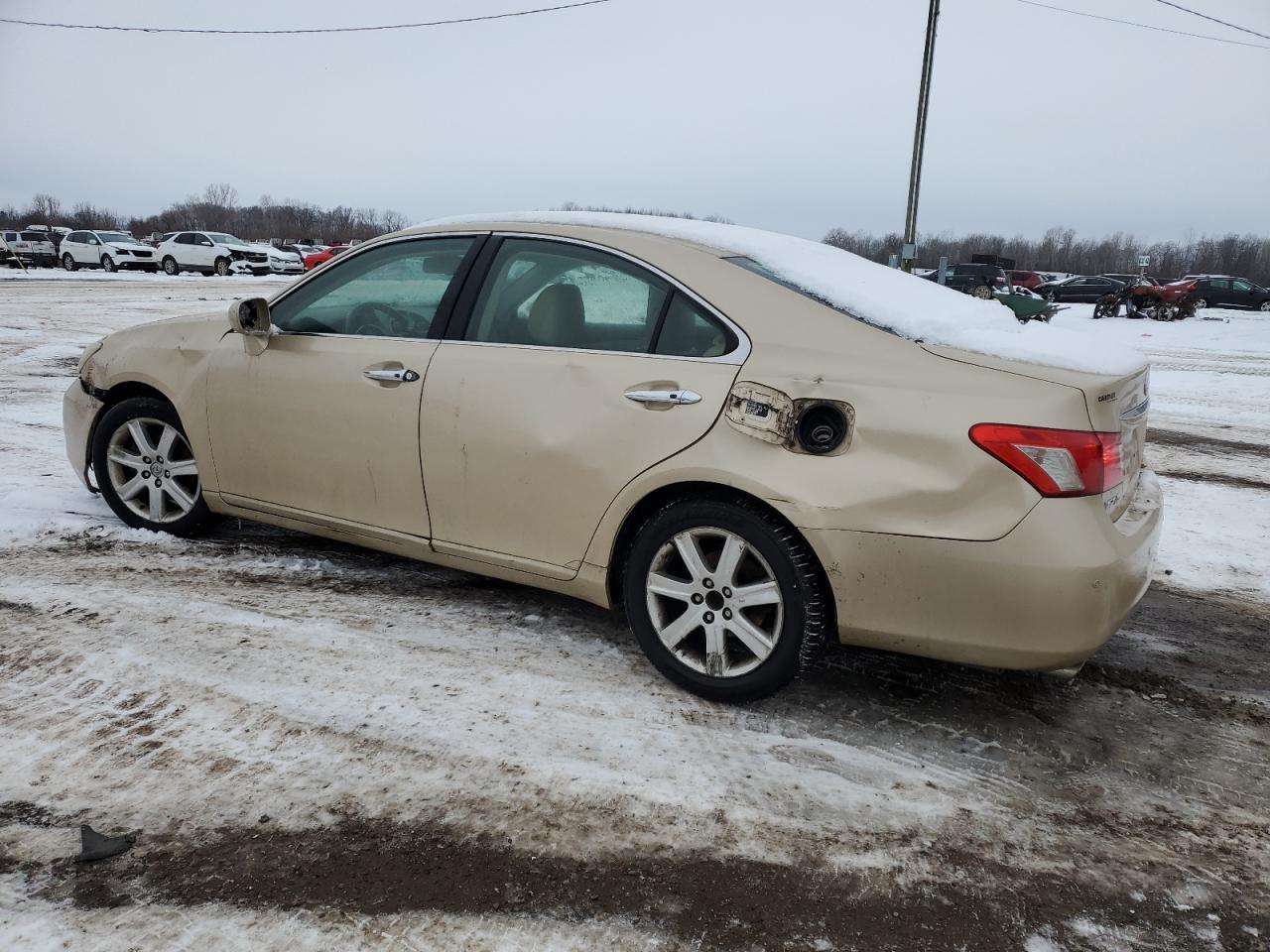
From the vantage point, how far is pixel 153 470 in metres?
4.45

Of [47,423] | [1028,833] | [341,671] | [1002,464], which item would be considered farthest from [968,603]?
[47,423]

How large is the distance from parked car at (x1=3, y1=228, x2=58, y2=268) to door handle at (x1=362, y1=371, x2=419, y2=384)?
4422 cm

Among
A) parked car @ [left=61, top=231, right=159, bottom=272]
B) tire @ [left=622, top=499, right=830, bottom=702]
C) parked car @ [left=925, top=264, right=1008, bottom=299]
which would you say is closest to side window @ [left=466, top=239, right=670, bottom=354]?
tire @ [left=622, top=499, right=830, bottom=702]

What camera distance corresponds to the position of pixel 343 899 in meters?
2.17

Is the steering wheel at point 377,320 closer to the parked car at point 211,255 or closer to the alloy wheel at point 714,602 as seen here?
the alloy wheel at point 714,602

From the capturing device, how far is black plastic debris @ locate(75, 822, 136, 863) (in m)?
2.27

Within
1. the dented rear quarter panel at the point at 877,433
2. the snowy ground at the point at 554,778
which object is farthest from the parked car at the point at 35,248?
the dented rear quarter panel at the point at 877,433

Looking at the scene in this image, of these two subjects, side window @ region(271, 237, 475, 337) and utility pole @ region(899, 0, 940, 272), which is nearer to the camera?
side window @ region(271, 237, 475, 337)

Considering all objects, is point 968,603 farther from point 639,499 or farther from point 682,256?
point 682,256

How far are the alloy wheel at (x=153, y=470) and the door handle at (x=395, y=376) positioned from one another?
1250 mm

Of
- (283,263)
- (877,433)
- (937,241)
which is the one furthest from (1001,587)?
(937,241)

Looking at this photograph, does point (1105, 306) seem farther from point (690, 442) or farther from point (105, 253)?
point (105, 253)

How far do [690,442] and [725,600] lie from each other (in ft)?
1.74

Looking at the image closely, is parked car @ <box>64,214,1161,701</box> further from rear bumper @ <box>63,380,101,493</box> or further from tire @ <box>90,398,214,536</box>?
rear bumper @ <box>63,380,101,493</box>
